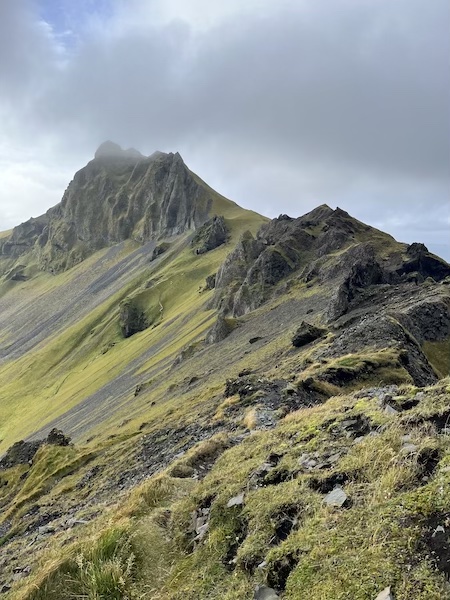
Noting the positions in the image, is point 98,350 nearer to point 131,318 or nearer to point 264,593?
point 131,318

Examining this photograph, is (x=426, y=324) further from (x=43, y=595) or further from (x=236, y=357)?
(x=43, y=595)

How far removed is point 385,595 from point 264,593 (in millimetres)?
2328

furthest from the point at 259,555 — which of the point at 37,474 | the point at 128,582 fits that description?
the point at 37,474

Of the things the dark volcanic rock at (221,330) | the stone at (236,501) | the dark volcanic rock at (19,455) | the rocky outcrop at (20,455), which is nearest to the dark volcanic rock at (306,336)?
the rocky outcrop at (20,455)

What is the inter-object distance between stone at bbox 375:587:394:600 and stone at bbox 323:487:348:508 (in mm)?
2326

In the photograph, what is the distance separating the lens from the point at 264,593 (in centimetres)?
790

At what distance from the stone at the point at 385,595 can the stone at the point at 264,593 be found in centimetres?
195

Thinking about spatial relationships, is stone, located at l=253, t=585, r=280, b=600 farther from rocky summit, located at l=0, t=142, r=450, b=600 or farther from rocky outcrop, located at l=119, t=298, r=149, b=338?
rocky outcrop, located at l=119, t=298, r=149, b=338

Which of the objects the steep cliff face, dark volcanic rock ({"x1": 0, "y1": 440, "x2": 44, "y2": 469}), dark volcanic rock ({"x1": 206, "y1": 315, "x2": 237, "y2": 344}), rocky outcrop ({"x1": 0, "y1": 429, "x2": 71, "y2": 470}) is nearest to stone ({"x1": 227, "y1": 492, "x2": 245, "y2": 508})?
rocky outcrop ({"x1": 0, "y1": 429, "x2": 71, "y2": 470})

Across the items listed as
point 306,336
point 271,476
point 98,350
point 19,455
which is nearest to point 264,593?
point 271,476

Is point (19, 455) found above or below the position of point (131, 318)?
below

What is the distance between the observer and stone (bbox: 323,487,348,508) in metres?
8.92

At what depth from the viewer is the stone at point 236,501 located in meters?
10.7

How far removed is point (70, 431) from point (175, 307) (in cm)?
8120
